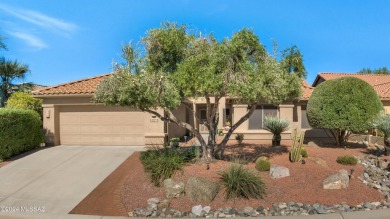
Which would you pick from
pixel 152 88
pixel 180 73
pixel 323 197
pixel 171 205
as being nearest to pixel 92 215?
pixel 171 205

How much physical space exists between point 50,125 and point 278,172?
1275 cm

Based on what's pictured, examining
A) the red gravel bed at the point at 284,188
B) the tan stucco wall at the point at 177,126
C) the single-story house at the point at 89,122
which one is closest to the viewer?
the red gravel bed at the point at 284,188

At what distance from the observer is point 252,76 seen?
904cm

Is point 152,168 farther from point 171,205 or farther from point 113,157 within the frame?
point 113,157

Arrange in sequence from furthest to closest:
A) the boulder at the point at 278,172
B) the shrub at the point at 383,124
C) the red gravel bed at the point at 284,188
A: the shrub at the point at 383,124 → the boulder at the point at 278,172 → the red gravel bed at the point at 284,188

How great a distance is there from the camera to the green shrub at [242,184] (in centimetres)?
811

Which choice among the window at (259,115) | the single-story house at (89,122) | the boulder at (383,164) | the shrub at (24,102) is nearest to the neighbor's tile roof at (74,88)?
the single-story house at (89,122)

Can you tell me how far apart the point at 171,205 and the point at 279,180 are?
350 cm

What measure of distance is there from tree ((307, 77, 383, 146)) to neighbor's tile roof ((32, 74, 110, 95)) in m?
10.9

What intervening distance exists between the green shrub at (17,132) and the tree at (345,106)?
1390 centimetres

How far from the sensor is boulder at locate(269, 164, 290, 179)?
946 cm

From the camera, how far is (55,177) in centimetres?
1078

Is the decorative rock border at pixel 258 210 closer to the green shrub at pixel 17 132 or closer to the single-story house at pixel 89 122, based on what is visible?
the single-story house at pixel 89 122

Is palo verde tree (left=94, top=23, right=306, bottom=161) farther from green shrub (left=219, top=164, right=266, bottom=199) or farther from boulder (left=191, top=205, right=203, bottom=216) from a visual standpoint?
boulder (left=191, top=205, right=203, bottom=216)
